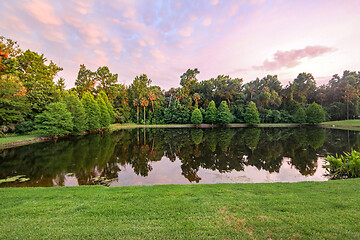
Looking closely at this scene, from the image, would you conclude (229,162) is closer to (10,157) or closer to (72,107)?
(10,157)

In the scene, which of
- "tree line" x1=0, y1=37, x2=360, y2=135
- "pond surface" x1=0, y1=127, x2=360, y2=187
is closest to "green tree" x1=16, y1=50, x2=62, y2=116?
"tree line" x1=0, y1=37, x2=360, y2=135

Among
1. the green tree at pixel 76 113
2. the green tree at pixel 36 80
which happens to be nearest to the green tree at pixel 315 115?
the green tree at pixel 76 113

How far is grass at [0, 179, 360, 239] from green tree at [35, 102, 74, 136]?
16.1 m

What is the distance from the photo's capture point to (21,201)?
13.4 feet

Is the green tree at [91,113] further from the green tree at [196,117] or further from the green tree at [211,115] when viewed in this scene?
the green tree at [211,115]

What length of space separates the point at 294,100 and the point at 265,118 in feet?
37.9

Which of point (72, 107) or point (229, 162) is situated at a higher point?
point (72, 107)

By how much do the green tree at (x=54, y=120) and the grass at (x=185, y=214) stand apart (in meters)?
16.1

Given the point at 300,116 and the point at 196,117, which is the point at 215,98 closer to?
the point at 196,117

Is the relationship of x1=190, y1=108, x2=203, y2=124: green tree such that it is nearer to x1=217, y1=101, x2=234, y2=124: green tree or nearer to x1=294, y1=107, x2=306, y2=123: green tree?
x1=217, y1=101, x2=234, y2=124: green tree

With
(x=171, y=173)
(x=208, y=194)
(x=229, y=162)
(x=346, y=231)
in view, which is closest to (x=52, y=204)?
(x=208, y=194)

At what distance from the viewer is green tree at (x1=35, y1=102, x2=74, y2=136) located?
17672mm

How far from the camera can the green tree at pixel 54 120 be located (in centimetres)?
1767

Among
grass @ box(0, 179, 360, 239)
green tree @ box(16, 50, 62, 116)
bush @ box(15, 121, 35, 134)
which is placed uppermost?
green tree @ box(16, 50, 62, 116)
